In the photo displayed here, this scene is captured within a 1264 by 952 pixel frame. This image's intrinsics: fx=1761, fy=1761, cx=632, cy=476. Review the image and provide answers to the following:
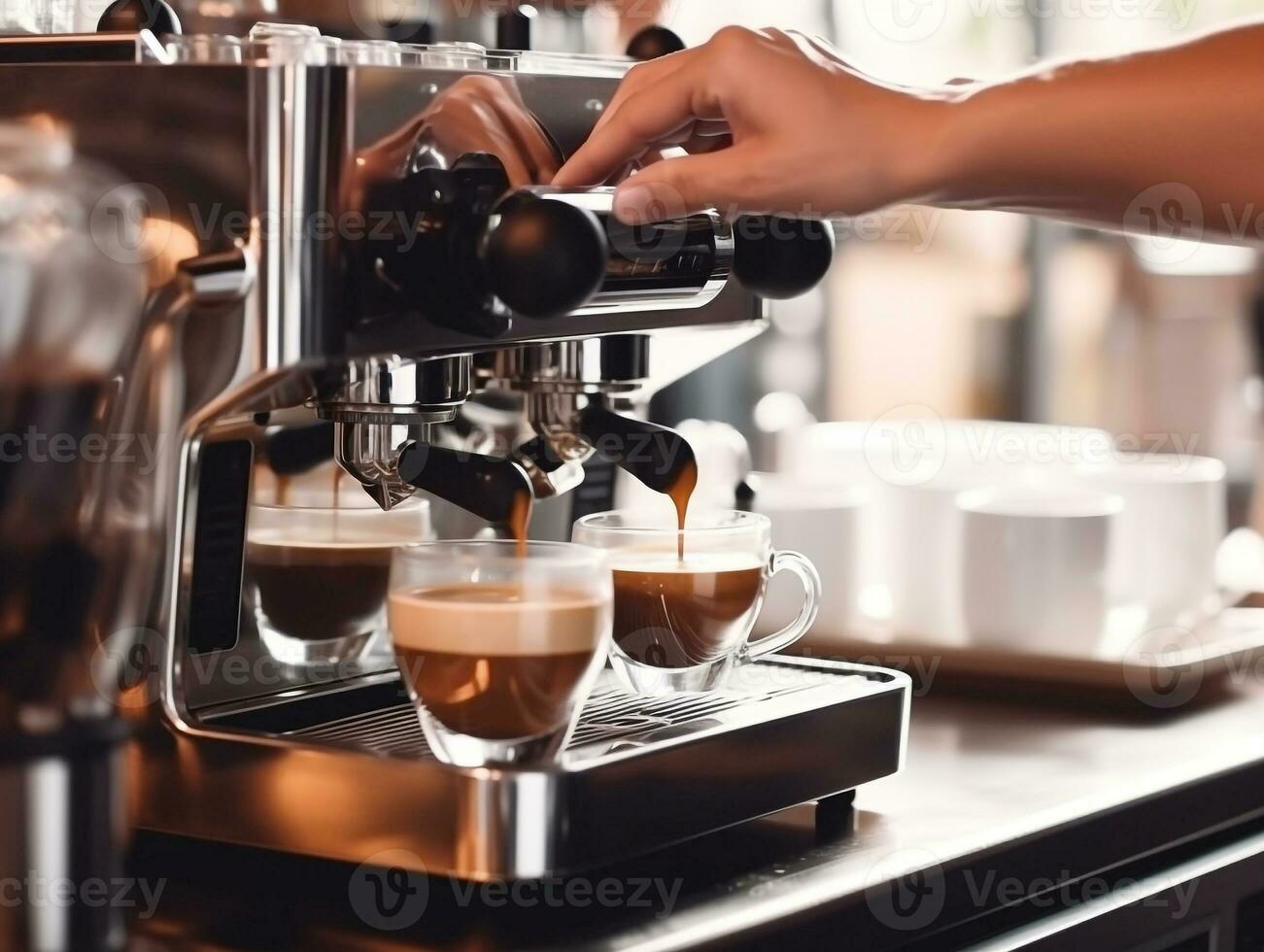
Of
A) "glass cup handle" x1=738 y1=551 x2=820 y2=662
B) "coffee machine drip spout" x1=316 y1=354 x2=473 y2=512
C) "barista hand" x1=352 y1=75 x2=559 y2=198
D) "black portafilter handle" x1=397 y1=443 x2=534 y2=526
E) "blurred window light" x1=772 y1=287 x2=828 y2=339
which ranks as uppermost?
"barista hand" x1=352 y1=75 x2=559 y2=198

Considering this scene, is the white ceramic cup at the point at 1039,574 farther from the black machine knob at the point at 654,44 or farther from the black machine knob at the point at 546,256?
the black machine knob at the point at 546,256

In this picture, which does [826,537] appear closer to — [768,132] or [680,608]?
[680,608]

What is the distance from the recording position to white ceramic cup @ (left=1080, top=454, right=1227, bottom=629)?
1.34 meters

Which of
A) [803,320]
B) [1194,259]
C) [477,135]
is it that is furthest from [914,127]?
[1194,259]

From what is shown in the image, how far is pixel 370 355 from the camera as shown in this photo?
27.2 inches

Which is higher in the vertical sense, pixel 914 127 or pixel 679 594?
pixel 914 127

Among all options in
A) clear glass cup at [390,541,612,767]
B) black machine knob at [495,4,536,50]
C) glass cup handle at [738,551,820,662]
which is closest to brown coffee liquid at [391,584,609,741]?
clear glass cup at [390,541,612,767]

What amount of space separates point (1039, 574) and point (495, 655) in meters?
0.66

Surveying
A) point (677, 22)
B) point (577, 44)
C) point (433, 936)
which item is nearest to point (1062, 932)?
point (433, 936)

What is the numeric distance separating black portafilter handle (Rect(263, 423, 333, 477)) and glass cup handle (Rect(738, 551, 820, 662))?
24 centimetres

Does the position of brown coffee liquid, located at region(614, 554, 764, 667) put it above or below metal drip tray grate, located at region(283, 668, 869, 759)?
above

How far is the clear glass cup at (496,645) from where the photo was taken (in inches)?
28.3

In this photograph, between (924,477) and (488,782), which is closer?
(488,782)

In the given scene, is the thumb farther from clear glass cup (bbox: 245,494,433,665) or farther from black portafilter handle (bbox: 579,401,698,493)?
clear glass cup (bbox: 245,494,433,665)
